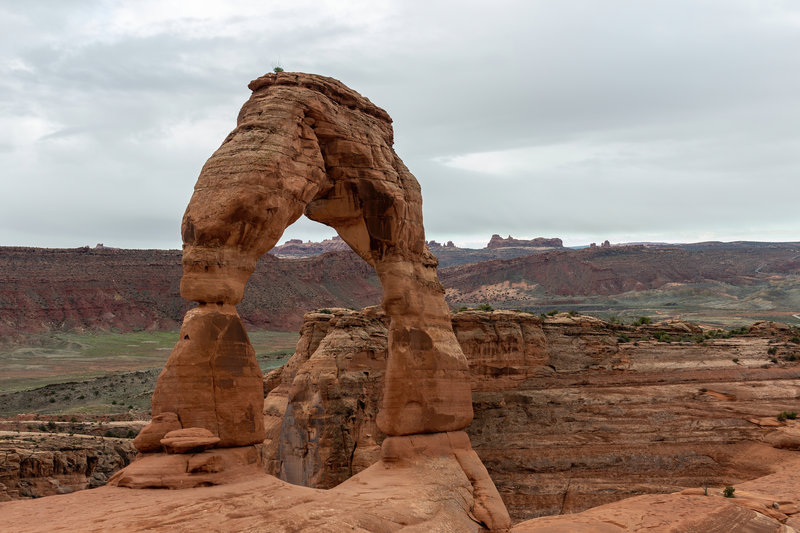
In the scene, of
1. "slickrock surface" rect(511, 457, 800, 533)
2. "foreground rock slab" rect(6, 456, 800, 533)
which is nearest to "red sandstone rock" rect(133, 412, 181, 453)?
"foreground rock slab" rect(6, 456, 800, 533)

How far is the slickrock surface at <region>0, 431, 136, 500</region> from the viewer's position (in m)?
22.2

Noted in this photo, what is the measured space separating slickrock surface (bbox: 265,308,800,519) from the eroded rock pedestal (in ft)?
22.9

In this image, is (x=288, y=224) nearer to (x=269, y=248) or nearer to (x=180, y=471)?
(x=269, y=248)

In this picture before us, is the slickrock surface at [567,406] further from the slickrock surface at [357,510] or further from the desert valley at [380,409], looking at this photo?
the slickrock surface at [357,510]

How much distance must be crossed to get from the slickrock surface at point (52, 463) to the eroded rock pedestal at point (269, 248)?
11.9 metres

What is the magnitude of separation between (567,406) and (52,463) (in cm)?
2072

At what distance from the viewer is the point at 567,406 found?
28594 mm

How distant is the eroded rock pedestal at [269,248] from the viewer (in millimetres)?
13688

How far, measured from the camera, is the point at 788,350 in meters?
30.7

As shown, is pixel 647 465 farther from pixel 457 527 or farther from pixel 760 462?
pixel 457 527

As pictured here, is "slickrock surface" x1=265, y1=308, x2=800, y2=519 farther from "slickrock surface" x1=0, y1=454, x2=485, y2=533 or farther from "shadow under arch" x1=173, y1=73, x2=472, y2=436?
"slickrock surface" x1=0, y1=454, x2=485, y2=533

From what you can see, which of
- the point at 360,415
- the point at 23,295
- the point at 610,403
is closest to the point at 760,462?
the point at 610,403

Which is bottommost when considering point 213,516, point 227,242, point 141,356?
point 141,356

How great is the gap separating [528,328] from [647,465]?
7.72m
